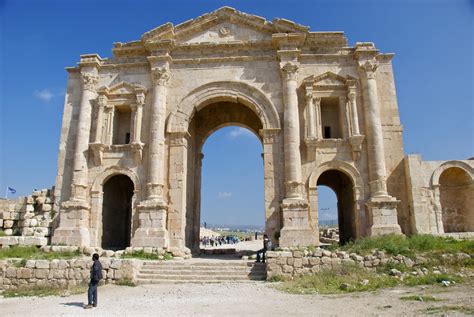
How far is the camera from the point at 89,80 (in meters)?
18.3

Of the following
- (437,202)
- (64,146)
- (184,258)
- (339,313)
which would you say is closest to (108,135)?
(64,146)

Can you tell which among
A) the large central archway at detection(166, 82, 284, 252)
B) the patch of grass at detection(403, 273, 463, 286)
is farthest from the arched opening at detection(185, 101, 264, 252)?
the patch of grass at detection(403, 273, 463, 286)

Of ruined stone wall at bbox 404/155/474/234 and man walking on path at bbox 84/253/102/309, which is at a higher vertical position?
ruined stone wall at bbox 404/155/474/234

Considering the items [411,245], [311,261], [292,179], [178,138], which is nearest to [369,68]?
[292,179]

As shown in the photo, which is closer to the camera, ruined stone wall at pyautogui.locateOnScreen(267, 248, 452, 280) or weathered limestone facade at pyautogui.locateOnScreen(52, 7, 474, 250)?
ruined stone wall at pyautogui.locateOnScreen(267, 248, 452, 280)

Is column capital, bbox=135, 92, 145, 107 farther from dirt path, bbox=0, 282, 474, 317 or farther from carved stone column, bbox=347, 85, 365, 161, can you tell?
carved stone column, bbox=347, 85, 365, 161

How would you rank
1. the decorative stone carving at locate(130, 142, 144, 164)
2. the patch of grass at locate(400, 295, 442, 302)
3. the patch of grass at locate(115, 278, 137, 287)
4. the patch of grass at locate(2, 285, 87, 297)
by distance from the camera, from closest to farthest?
1. the patch of grass at locate(400, 295, 442, 302)
2. the patch of grass at locate(2, 285, 87, 297)
3. the patch of grass at locate(115, 278, 137, 287)
4. the decorative stone carving at locate(130, 142, 144, 164)

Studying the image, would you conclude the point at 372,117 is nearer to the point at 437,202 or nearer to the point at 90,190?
the point at 437,202

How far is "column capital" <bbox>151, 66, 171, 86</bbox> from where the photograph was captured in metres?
17.7

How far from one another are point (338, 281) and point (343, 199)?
9598 millimetres

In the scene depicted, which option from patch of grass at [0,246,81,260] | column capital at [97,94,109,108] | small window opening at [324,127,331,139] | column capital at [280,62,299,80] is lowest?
patch of grass at [0,246,81,260]

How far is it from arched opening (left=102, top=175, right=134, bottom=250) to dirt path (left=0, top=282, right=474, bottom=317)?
7.85 m

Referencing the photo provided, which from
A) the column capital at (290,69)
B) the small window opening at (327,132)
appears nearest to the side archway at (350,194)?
the small window opening at (327,132)

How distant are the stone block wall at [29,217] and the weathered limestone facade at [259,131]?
0.72m
